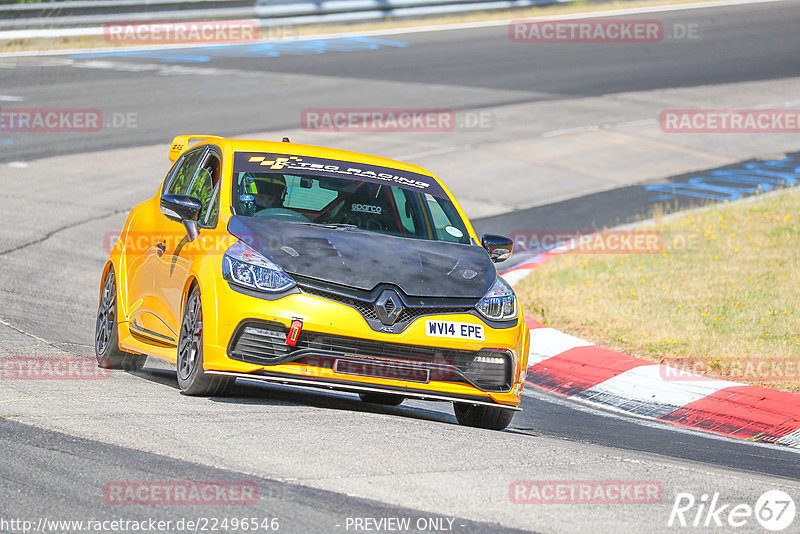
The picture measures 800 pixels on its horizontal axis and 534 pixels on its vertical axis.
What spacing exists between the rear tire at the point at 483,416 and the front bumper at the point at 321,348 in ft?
2.41

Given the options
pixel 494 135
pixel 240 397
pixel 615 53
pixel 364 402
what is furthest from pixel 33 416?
pixel 615 53

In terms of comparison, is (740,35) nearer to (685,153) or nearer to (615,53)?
(615,53)

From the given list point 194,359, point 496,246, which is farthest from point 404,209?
point 194,359

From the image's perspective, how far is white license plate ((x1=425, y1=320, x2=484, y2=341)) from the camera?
7043 millimetres

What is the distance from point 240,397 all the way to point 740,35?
90.6 feet

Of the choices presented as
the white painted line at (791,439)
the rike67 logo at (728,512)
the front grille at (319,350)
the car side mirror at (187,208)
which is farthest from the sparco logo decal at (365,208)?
the rike67 logo at (728,512)

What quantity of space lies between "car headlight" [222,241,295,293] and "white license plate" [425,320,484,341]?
83 centimetres

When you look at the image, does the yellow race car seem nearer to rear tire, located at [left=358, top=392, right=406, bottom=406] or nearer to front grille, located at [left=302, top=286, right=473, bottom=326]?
front grille, located at [left=302, top=286, right=473, bottom=326]

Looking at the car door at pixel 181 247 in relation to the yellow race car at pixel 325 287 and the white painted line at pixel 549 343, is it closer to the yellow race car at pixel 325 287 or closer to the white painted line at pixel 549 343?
the yellow race car at pixel 325 287

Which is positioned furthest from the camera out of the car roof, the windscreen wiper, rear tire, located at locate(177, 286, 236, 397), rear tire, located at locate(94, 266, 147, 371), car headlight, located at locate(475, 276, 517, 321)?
rear tire, located at locate(94, 266, 147, 371)

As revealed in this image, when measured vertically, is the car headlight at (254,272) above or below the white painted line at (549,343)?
above

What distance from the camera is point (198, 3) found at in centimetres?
2895

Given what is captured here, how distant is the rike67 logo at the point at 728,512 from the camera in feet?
17.3

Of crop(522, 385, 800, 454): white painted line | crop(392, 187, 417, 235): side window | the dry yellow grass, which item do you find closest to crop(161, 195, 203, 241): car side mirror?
crop(392, 187, 417, 235): side window
